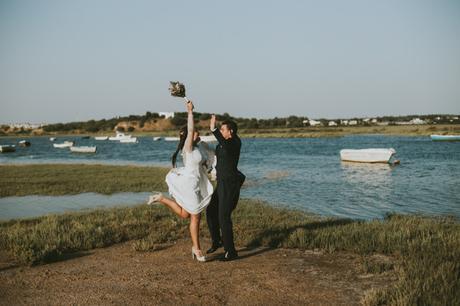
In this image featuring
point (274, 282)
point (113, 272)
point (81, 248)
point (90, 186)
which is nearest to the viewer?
point (274, 282)

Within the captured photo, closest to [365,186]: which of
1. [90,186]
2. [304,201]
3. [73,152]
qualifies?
[304,201]

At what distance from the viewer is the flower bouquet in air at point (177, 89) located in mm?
7168

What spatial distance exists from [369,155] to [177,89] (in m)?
36.2

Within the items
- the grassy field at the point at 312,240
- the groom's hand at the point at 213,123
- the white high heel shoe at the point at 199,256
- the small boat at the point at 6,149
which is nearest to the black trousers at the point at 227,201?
the white high heel shoe at the point at 199,256

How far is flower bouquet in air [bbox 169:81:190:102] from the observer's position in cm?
717

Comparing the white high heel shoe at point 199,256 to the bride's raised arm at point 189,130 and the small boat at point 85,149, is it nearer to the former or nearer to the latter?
the bride's raised arm at point 189,130

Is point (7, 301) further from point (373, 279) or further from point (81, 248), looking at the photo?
point (373, 279)

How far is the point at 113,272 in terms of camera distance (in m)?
7.42

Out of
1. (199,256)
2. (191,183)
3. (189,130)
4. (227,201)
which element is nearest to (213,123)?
(189,130)

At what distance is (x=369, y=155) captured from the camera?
1601 inches

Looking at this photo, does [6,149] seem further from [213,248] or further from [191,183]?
[191,183]

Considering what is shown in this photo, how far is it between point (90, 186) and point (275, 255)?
1714cm

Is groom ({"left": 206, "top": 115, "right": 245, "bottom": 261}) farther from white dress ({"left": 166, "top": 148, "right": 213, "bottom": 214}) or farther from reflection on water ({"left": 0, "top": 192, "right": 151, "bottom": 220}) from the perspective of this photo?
reflection on water ({"left": 0, "top": 192, "right": 151, "bottom": 220})

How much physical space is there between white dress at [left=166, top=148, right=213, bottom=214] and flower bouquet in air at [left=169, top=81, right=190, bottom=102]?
3.07ft
